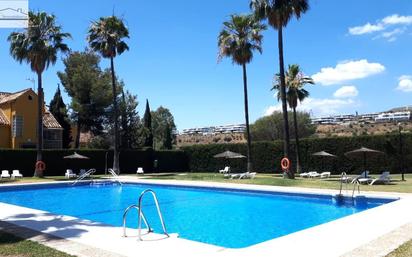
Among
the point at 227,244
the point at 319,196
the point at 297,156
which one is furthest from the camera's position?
the point at 297,156

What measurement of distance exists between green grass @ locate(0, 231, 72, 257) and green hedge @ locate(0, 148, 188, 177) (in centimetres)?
2396

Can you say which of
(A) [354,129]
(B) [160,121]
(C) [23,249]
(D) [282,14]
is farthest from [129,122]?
(A) [354,129]

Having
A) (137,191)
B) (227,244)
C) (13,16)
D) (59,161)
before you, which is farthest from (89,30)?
(227,244)

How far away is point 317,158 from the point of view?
105 feet

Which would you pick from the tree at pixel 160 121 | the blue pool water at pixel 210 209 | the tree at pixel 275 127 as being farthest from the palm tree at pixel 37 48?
the tree at pixel 160 121

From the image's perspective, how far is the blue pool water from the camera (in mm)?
11961

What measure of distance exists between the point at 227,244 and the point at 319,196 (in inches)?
306

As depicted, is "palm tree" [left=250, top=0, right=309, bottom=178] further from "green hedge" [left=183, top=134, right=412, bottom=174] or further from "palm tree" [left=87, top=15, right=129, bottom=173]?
"palm tree" [left=87, top=15, right=129, bottom=173]

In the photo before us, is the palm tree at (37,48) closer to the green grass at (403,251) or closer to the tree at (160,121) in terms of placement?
the green grass at (403,251)

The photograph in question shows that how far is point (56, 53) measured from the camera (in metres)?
30.6

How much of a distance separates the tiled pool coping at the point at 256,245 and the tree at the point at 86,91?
32041mm

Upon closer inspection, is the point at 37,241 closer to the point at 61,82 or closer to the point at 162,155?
the point at 162,155

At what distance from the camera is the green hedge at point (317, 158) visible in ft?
93.7

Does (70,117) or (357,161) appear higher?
(70,117)
